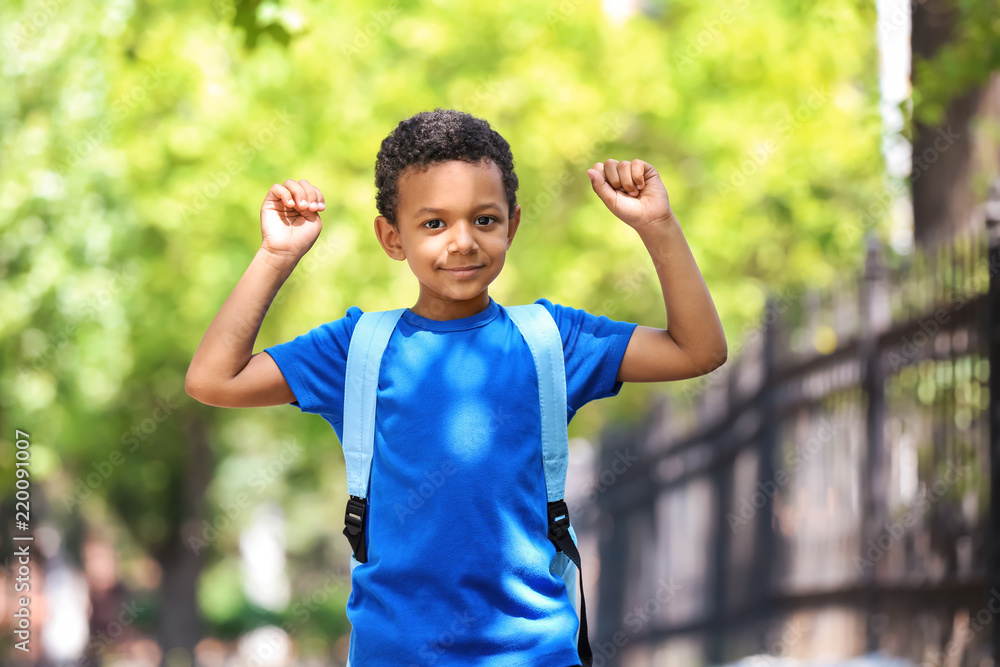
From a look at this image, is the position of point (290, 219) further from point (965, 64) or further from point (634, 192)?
point (965, 64)

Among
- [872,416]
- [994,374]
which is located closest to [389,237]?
[994,374]

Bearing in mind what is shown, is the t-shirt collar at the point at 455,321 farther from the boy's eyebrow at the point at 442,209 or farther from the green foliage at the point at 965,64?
the green foliage at the point at 965,64

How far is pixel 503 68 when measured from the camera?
912 cm

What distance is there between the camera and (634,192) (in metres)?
2.30

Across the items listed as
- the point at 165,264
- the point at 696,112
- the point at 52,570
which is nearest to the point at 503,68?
the point at 696,112

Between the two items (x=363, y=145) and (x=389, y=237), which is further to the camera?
(x=363, y=145)

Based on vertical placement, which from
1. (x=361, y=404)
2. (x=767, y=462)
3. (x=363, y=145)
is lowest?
(x=767, y=462)

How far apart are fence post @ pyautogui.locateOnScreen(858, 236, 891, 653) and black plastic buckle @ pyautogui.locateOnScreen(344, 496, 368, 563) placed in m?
4.26

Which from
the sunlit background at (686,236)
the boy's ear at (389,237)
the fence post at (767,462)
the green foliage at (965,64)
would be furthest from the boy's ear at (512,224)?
the fence post at (767,462)

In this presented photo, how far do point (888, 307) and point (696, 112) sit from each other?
3536 millimetres

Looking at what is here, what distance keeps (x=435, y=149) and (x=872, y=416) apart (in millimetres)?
4265

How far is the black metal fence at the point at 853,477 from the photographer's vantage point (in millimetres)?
5027

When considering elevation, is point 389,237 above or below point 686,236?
below

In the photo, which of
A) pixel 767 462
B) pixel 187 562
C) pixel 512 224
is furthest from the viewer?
pixel 187 562
